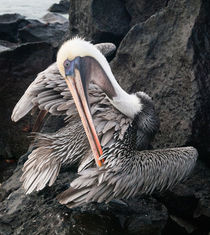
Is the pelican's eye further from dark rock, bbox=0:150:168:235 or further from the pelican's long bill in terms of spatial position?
dark rock, bbox=0:150:168:235

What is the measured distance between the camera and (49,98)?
404cm

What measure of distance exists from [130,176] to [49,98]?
1193mm

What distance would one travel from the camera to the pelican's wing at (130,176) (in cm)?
335

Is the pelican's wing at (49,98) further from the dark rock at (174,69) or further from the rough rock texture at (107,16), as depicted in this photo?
the rough rock texture at (107,16)

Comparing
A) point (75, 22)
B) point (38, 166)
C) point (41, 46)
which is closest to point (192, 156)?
point (38, 166)

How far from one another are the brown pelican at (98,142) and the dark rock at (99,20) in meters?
2.26

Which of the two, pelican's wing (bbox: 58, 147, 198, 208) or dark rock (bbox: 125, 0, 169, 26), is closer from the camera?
pelican's wing (bbox: 58, 147, 198, 208)

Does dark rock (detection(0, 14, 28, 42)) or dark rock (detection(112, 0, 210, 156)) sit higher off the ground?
dark rock (detection(112, 0, 210, 156))

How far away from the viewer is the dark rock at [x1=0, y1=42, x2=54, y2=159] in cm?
551

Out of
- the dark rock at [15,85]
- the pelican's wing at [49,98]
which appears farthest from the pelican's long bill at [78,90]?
the dark rock at [15,85]

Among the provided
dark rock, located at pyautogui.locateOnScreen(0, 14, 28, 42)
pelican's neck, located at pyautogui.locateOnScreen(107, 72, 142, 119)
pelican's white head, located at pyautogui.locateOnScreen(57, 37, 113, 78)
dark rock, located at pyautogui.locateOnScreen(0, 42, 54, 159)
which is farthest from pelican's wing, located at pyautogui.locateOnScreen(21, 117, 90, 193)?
dark rock, located at pyautogui.locateOnScreen(0, 14, 28, 42)

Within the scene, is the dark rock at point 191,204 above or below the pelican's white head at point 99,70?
below

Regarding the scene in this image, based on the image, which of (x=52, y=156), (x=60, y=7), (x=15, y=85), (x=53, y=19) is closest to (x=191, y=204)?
(x=52, y=156)

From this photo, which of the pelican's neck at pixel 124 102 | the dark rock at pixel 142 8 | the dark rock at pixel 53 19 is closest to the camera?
the pelican's neck at pixel 124 102
